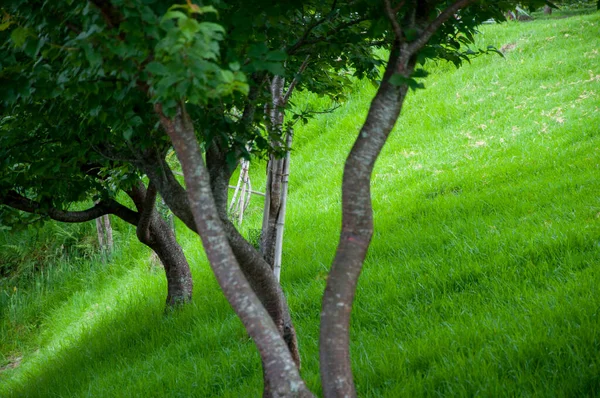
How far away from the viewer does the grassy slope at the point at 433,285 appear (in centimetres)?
449

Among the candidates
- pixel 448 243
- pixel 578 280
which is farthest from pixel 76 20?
A: pixel 448 243

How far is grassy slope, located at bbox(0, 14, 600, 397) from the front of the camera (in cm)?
449

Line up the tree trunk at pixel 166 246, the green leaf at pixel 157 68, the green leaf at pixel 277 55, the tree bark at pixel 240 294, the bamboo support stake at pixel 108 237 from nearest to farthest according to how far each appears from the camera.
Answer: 1. the green leaf at pixel 157 68
2. the tree bark at pixel 240 294
3. the green leaf at pixel 277 55
4. the tree trunk at pixel 166 246
5. the bamboo support stake at pixel 108 237

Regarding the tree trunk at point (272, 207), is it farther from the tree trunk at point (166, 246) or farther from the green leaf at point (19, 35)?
the green leaf at point (19, 35)

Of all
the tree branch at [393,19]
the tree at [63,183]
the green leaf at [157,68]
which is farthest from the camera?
the tree at [63,183]

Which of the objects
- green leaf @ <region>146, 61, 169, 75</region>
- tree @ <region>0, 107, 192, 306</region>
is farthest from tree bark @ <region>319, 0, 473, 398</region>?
tree @ <region>0, 107, 192, 306</region>

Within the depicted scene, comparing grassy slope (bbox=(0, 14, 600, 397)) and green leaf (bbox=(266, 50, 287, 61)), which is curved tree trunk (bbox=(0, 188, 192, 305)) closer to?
grassy slope (bbox=(0, 14, 600, 397))

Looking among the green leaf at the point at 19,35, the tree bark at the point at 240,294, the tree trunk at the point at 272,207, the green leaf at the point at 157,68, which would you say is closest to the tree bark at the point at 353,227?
the tree bark at the point at 240,294

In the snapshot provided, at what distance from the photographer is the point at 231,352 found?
597 cm

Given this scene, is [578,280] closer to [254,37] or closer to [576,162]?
[254,37]

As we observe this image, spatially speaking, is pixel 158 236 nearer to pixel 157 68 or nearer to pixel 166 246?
pixel 166 246

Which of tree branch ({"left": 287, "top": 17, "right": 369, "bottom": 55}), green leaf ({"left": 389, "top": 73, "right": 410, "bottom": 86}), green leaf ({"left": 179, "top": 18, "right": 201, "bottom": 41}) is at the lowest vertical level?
green leaf ({"left": 389, "top": 73, "right": 410, "bottom": 86})

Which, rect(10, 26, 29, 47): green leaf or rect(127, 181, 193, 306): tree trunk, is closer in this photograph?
rect(10, 26, 29, 47): green leaf

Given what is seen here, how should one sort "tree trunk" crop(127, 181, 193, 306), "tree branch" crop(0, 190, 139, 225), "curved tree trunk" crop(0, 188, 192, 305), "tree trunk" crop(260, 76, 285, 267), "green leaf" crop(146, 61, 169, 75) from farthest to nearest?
"tree trunk" crop(127, 181, 193, 306) < "curved tree trunk" crop(0, 188, 192, 305) < "tree branch" crop(0, 190, 139, 225) < "tree trunk" crop(260, 76, 285, 267) < "green leaf" crop(146, 61, 169, 75)
